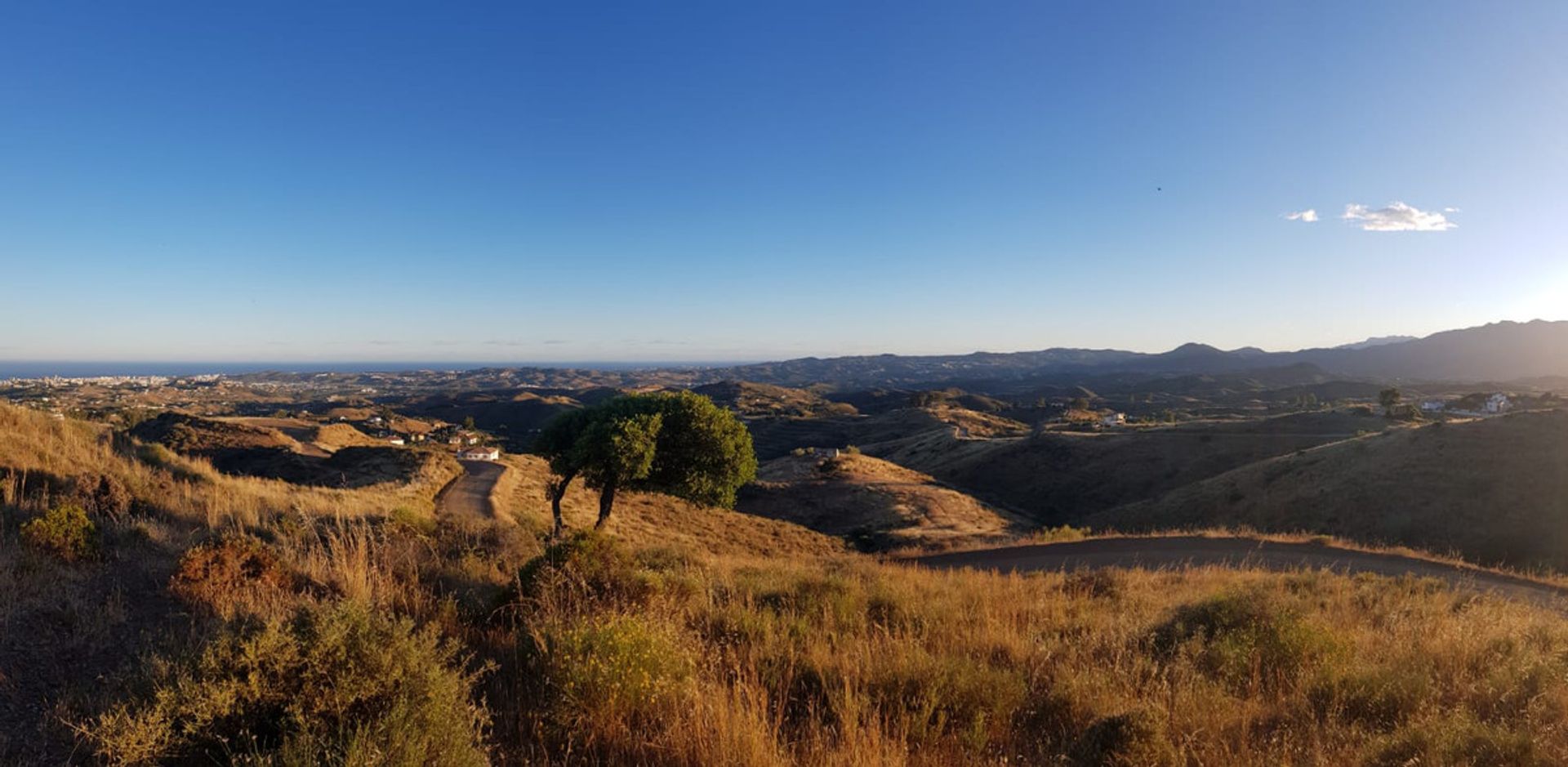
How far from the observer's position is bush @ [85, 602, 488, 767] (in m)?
3.19

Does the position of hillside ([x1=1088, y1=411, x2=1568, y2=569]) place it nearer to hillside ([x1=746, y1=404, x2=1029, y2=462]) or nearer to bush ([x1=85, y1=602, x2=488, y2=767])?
bush ([x1=85, y1=602, x2=488, y2=767])

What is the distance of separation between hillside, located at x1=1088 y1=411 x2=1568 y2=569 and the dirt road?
37.7 m

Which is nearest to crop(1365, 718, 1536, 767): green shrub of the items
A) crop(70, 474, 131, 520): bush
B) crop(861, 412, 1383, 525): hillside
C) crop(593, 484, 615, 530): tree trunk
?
crop(70, 474, 131, 520): bush

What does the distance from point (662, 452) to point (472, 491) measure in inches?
550

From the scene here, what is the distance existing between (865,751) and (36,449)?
15806 millimetres

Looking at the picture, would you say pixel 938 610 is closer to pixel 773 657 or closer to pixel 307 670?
pixel 773 657

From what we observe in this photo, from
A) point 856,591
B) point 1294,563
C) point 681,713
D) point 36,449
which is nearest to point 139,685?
point 681,713

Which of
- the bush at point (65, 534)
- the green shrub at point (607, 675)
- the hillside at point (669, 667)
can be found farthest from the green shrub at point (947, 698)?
the bush at point (65, 534)

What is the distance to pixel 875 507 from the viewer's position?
1813 inches

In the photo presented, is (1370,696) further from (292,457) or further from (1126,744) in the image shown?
(292,457)

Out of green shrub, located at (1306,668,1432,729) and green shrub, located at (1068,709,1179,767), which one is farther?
green shrub, located at (1306,668,1432,729)

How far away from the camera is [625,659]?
4.38m

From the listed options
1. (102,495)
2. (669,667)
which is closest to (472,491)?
(102,495)

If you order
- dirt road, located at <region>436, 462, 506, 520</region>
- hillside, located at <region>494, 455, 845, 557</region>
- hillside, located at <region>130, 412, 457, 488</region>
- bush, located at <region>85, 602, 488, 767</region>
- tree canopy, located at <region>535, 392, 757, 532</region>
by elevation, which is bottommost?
hillside, located at <region>494, 455, 845, 557</region>
